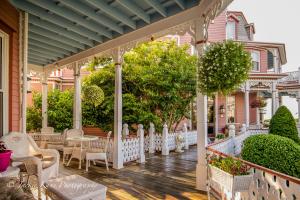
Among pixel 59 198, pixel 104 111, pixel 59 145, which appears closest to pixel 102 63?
pixel 104 111

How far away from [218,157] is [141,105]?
5782 mm

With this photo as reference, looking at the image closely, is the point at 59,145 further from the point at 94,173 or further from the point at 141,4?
the point at 141,4

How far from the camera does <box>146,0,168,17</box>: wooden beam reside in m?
4.82

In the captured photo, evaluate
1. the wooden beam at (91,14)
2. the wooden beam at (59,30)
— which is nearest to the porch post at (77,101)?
the wooden beam at (59,30)

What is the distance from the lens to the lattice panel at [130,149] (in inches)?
291

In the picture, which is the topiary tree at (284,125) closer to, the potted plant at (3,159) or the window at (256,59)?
the potted plant at (3,159)

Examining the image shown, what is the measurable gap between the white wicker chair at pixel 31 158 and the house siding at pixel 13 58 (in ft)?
1.06

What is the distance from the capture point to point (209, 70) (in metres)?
3.81

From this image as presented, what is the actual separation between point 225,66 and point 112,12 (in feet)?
9.52

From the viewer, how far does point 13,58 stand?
4.52m

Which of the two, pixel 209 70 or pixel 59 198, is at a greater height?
pixel 209 70

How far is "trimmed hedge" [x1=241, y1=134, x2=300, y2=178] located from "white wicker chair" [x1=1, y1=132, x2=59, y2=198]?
14.1ft

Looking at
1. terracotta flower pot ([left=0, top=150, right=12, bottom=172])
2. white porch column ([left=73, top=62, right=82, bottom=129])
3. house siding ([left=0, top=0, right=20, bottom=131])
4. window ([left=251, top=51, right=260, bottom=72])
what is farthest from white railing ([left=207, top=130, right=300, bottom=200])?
window ([left=251, top=51, right=260, bottom=72])

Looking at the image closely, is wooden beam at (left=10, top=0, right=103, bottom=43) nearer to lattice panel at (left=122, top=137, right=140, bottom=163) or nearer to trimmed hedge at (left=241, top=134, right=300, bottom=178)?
lattice panel at (left=122, top=137, right=140, bottom=163)
